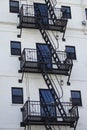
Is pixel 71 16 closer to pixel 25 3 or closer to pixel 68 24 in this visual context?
pixel 68 24

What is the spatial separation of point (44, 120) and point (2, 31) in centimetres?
712

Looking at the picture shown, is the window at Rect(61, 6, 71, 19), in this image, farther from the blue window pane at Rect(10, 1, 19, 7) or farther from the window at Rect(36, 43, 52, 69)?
the blue window pane at Rect(10, 1, 19, 7)

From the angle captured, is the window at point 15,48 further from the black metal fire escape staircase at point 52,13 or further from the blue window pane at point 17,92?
the black metal fire escape staircase at point 52,13

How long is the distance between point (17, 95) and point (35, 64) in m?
2.34

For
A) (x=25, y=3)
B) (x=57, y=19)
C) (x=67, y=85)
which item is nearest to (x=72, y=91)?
(x=67, y=85)

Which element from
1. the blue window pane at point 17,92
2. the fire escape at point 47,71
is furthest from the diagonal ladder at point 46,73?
the blue window pane at point 17,92

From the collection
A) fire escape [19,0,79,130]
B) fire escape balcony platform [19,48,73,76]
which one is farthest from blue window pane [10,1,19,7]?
fire escape balcony platform [19,48,73,76]

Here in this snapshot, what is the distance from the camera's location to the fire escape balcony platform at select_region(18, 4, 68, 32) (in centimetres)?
3106

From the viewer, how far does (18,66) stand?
30297mm

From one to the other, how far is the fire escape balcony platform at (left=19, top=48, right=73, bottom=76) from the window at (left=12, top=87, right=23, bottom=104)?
1.27 metres

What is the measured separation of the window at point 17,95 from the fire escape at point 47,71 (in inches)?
27.6

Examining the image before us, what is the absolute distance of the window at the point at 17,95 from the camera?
96.5ft

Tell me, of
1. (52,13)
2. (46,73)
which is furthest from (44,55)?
(52,13)

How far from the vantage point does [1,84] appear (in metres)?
29.6
